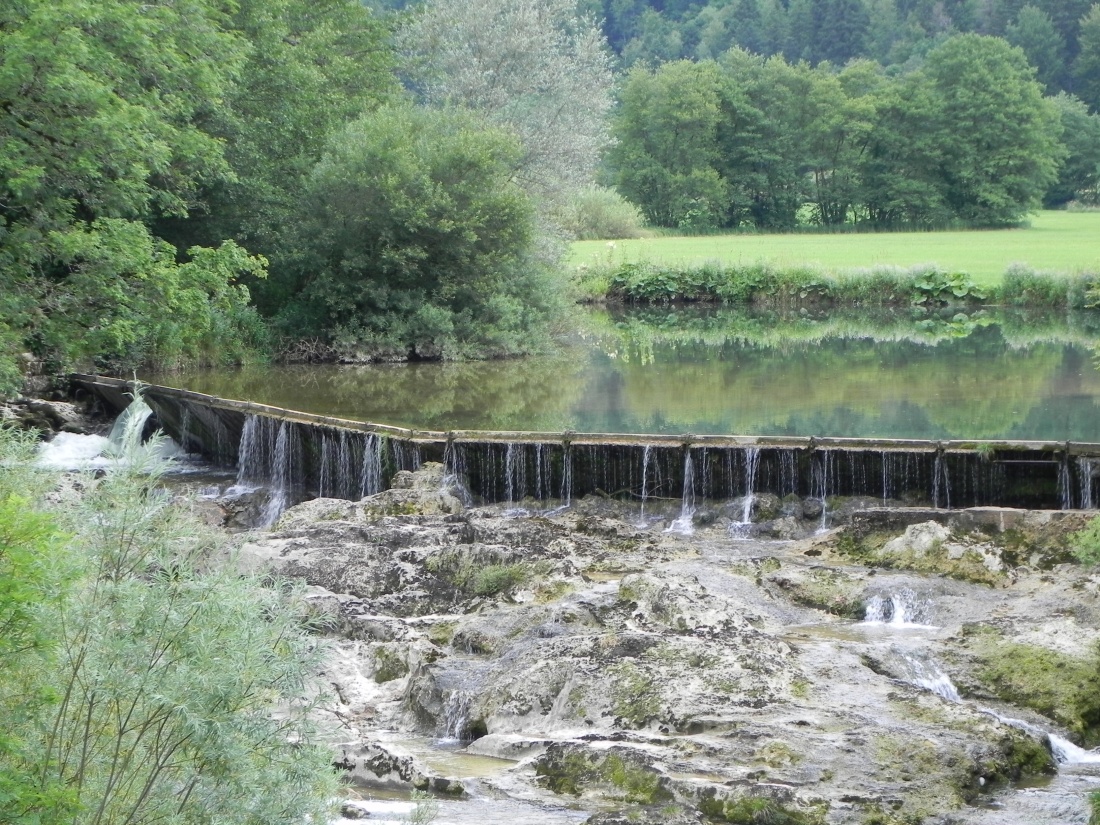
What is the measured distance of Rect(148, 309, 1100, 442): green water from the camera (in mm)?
20297

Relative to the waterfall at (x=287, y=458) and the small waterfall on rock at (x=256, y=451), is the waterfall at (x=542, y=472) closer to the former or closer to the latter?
the waterfall at (x=287, y=458)

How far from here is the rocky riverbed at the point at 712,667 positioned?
25.5 ft

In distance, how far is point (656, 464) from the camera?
1672 cm

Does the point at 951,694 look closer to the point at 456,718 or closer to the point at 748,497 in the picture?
the point at 456,718

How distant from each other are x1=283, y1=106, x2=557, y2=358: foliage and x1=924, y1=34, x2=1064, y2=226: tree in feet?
137

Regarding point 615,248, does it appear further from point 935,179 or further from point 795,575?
point 795,575

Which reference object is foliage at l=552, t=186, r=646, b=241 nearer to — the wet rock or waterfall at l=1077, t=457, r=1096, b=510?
waterfall at l=1077, t=457, r=1096, b=510

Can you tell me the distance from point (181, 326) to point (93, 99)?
4971mm

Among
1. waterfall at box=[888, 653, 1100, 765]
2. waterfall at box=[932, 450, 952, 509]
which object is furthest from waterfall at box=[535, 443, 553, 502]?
waterfall at box=[888, 653, 1100, 765]

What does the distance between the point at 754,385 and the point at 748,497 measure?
8.98 meters

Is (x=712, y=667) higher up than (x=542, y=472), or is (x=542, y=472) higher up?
(x=542, y=472)

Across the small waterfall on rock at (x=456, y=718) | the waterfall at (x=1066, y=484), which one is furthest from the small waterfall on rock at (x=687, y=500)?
the small waterfall on rock at (x=456, y=718)

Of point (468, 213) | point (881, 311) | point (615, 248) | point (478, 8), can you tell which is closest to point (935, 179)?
point (615, 248)

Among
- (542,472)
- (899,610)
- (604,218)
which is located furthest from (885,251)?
(899,610)
